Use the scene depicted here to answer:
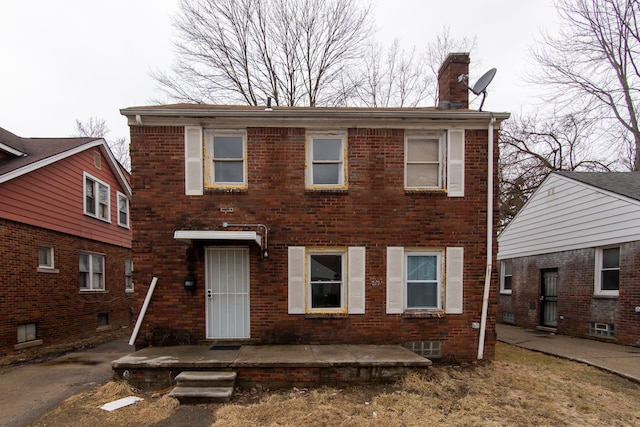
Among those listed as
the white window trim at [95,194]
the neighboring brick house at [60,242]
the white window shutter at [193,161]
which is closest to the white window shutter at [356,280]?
the white window shutter at [193,161]

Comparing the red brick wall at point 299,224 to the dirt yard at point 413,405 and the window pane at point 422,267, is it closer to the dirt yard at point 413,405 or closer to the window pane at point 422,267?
the window pane at point 422,267

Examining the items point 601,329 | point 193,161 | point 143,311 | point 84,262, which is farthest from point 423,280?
point 84,262

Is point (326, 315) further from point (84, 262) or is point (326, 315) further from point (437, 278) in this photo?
point (84, 262)

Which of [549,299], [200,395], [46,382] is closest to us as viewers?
[200,395]

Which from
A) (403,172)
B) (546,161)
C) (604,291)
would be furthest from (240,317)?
(546,161)

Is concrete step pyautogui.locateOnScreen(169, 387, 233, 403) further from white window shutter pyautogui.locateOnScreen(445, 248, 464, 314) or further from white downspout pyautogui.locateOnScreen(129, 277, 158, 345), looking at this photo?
white window shutter pyautogui.locateOnScreen(445, 248, 464, 314)

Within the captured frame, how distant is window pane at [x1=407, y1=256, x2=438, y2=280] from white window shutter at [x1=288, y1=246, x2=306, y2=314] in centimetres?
225

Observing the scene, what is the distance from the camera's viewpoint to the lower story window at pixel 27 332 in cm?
955

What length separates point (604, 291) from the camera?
9984mm

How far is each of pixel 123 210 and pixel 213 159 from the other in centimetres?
993

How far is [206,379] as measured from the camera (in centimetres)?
574

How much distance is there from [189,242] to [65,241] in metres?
6.60

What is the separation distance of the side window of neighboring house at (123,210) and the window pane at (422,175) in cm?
1227

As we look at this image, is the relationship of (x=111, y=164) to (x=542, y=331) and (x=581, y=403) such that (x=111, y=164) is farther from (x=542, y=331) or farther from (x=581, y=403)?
(x=542, y=331)
